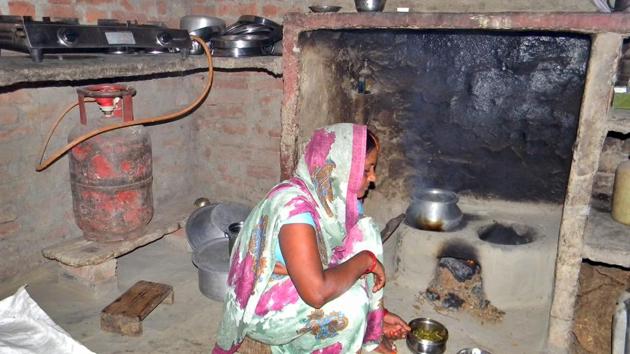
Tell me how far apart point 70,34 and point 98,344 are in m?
1.85

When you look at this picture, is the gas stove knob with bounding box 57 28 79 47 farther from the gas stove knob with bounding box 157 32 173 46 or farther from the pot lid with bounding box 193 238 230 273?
the pot lid with bounding box 193 238 230 273

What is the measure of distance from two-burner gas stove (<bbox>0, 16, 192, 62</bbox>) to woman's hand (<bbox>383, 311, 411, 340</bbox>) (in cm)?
245

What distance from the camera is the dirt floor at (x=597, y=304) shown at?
3.34 metres

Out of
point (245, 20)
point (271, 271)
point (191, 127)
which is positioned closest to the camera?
point (271, 271)

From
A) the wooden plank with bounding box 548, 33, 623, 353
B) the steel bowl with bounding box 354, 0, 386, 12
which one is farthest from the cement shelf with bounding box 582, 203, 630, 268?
the steel bowl with bounding box 354, 0, 386, 12

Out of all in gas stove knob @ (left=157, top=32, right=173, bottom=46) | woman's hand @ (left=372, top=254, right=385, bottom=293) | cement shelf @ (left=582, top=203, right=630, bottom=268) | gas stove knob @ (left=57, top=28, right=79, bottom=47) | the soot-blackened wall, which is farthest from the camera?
the soot-blackened wall

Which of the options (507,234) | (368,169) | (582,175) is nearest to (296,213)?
(368,169)

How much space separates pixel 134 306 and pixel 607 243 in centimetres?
288

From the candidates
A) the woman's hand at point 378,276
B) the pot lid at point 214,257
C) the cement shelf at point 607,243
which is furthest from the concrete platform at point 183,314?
the cement shelf at point 607,243

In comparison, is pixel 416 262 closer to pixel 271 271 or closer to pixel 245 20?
pixel 271 271

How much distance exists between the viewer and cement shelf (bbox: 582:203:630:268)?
2.65 meters

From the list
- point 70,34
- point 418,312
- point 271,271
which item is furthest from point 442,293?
point 70,34

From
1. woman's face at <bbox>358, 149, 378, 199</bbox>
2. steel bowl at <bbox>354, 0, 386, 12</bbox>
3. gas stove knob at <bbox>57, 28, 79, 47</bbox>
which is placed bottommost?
woman's face at <bbox>358, 149, 378, 199</bbox>

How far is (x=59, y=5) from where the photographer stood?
3451 millimetres
